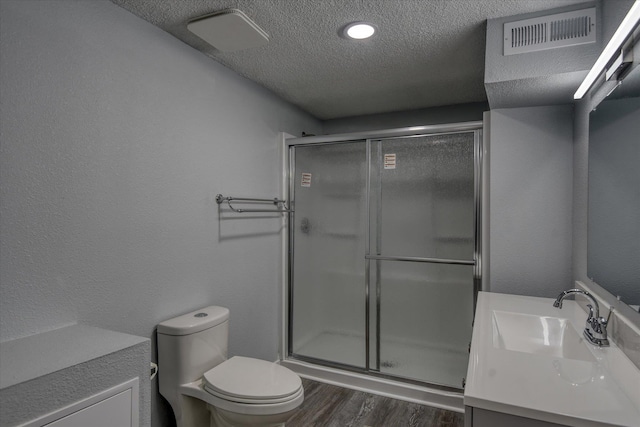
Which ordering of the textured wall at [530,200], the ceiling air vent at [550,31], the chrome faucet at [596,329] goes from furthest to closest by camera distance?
1. the textured wall at [530,200]
2. the ceiling air vent at [550,31]
3. the chrome faucet at [596,329]

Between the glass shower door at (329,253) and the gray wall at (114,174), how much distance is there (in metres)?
0.54

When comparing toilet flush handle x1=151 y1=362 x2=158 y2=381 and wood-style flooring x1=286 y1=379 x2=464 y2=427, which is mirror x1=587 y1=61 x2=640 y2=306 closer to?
wood-style flooring x1=286 y1=379 x2=464 y2=427

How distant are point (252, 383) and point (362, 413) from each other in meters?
0.92

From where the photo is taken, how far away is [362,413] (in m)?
2.25

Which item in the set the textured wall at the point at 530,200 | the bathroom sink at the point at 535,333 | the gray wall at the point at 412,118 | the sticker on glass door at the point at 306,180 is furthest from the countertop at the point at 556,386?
the gray wall at the point at 412,118

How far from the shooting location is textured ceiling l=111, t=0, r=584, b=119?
1629 mm

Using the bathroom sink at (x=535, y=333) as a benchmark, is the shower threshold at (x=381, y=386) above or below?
below

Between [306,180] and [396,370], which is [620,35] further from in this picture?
[396,370]

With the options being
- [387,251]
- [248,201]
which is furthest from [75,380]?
[387,251]

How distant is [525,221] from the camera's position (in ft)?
6.84

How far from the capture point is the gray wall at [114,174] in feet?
4.22

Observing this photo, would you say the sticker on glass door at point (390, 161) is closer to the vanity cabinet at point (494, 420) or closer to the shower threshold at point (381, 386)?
the shower threshold at point (381, 386)

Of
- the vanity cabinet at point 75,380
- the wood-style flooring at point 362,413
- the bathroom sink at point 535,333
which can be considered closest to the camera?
the vanity cabinet at point 75,380

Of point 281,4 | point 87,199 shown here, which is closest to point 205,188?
point 87,199
